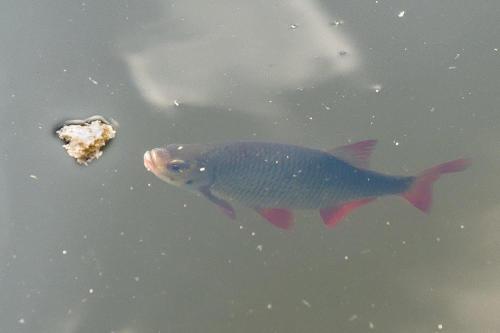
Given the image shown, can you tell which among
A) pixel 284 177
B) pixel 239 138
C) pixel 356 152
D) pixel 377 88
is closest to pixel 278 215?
pixel 284 177

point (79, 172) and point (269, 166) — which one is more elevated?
point (269, 166)

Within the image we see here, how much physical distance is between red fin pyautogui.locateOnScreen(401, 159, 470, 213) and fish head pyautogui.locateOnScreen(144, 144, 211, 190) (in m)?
0.95

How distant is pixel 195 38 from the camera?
3189mm

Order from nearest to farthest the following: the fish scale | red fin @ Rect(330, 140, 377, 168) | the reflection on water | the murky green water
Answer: the fish scale < red fin @ Rect(330, 140, 377, 168) < the murky green water < the reflection on water

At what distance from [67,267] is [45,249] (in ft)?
0.47

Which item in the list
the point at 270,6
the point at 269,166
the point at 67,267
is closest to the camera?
the point at 269,166

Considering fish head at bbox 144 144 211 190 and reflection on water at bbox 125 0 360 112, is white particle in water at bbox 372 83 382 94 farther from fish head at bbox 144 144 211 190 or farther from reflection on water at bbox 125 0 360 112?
fish head at bbox 144 144 211 190

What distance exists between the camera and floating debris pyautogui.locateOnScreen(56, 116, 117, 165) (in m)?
2.88

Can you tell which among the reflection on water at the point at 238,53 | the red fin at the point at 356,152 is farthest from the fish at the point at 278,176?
the reflection on water at the point at 238,53

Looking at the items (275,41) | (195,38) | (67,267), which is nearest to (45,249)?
(67,267)

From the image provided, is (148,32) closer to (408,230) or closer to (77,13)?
(77,13)

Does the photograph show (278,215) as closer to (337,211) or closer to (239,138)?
(337,211)

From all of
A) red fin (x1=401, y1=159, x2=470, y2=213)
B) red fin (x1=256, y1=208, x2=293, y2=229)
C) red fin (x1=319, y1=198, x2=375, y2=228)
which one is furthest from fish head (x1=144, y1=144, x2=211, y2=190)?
red fin (x1=401, y1=159, x2=470, y2=213)

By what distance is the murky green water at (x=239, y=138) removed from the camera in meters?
2.80
